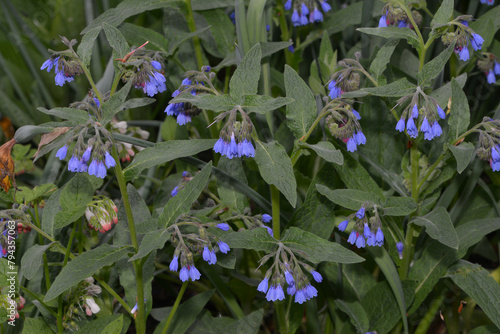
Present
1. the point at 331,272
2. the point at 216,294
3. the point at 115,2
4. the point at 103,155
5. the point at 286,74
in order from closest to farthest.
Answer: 1. the point at 103,155
2. the point at 286,74
3. the point at 331,272
4. the point at 216,294
5. the point at 115,2

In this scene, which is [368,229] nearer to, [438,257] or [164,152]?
[438,257]

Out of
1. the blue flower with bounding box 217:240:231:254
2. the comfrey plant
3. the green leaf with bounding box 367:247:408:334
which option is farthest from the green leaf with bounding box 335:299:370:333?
the blue flower with bounding box 217:240:231:254

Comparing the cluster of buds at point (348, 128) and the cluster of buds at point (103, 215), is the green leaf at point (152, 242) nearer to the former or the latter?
the cluster of buds at point (103, 215)

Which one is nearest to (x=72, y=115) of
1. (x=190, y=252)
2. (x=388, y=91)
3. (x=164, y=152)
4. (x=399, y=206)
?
(x=164, y=152)

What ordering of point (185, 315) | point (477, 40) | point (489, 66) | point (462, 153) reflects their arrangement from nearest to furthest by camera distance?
point (462, 153) < point (477, 40) < point (185, 315) < point (489, 66)

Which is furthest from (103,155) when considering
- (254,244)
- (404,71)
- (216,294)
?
(404,71)

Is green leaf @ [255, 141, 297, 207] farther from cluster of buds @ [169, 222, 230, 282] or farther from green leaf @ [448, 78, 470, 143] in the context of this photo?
green leaf @ [448, 78, 470, 143]

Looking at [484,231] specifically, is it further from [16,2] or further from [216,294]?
[16,2]
